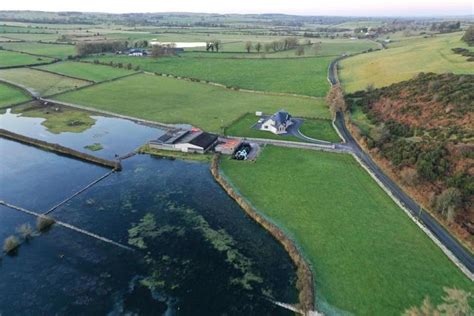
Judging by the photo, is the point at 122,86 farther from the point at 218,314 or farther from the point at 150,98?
the point at 218,314

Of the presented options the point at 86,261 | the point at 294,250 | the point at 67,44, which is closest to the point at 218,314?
the point at 294,250

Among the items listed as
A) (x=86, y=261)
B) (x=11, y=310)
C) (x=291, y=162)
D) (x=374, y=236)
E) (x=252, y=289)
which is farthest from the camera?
(x=291, y=162)

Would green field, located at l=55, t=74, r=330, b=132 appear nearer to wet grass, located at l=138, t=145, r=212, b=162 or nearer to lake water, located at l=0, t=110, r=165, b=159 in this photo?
lake water, located at l=0, t=110, r=165, b=159

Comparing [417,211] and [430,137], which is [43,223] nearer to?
[417,211]

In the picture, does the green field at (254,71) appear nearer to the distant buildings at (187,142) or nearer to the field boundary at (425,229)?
the distant buildings at (187,142)

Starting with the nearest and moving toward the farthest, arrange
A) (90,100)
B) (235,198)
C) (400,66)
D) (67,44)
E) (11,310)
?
1. (11,310)
2. (235,198)
3. (90,100)
4. (400,66)
5. (67,44)

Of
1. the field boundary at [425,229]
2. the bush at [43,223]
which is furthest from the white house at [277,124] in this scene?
the bush at [43,223]
